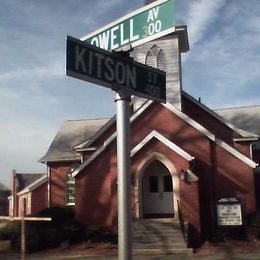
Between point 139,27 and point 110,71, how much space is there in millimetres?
626

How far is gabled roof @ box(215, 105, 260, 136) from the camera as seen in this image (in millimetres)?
26114

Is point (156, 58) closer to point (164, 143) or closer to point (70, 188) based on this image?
point (164, 143)

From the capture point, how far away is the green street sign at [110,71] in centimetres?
475

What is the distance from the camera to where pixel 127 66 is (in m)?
5.23

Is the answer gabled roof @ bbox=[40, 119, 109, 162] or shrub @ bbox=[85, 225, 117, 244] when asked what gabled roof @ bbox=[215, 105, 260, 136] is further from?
shrub @ bbox=[85, 225, 117, 244]

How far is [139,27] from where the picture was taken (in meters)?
5.06

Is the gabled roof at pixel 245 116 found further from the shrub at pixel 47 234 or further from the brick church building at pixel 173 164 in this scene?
the shrub at pixel 47 234

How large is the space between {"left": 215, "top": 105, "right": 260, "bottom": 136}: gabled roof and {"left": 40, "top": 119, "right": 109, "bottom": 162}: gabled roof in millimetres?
8787

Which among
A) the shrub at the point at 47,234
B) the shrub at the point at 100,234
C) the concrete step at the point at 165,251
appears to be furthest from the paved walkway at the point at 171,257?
the shrub at the point at 100,234

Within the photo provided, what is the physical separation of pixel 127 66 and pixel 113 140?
15.3 meters

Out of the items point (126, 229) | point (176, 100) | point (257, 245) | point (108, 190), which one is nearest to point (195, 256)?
point (257, 245)

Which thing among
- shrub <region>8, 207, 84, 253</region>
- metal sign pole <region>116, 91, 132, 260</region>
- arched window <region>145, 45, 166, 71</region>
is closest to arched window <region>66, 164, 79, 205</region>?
shrub <region>8, 207, 84, 253</region>

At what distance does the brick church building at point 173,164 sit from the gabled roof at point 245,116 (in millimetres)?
2400

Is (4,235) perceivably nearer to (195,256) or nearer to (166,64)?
(195,256)
